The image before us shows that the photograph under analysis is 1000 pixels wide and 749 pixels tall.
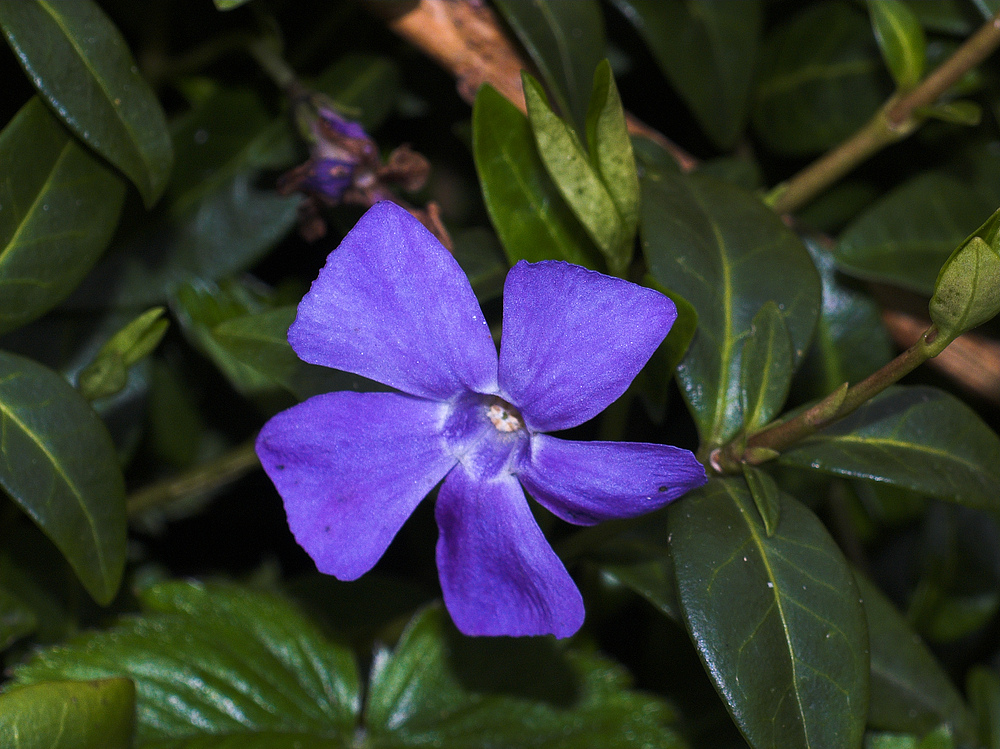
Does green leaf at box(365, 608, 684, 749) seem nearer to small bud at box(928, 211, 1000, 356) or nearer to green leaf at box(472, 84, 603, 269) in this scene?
green leaf at box(472, 84, 603, 269)

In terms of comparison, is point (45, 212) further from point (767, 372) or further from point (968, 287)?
point (968, 287)

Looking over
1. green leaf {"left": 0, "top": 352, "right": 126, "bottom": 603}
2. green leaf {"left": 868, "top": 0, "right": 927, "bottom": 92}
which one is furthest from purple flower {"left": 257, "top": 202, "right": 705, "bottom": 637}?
green leaf {"left": 868, "top": 0, "right": 927, "bottom": 92}

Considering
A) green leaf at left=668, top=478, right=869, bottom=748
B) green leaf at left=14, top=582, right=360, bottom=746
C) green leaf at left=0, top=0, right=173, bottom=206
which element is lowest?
green leaf at left=14, top=582, right=360, bottom=746

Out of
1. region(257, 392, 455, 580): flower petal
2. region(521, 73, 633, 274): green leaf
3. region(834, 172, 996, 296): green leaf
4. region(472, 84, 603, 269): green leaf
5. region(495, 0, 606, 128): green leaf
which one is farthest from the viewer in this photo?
region(834, 172, 996, 296): green leaf

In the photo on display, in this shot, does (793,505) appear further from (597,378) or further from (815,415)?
(597,378)

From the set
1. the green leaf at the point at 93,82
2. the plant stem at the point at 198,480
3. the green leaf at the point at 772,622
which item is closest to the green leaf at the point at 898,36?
the green leaf at the point at 772,622

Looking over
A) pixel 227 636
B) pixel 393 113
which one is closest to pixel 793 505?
pixel 227 636

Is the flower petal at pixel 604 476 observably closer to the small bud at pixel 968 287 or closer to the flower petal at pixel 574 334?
the flower petal at pixel 574 334

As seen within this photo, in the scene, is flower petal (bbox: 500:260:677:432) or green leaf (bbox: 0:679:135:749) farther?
green leaf (bbox: 0:679:135:749)
